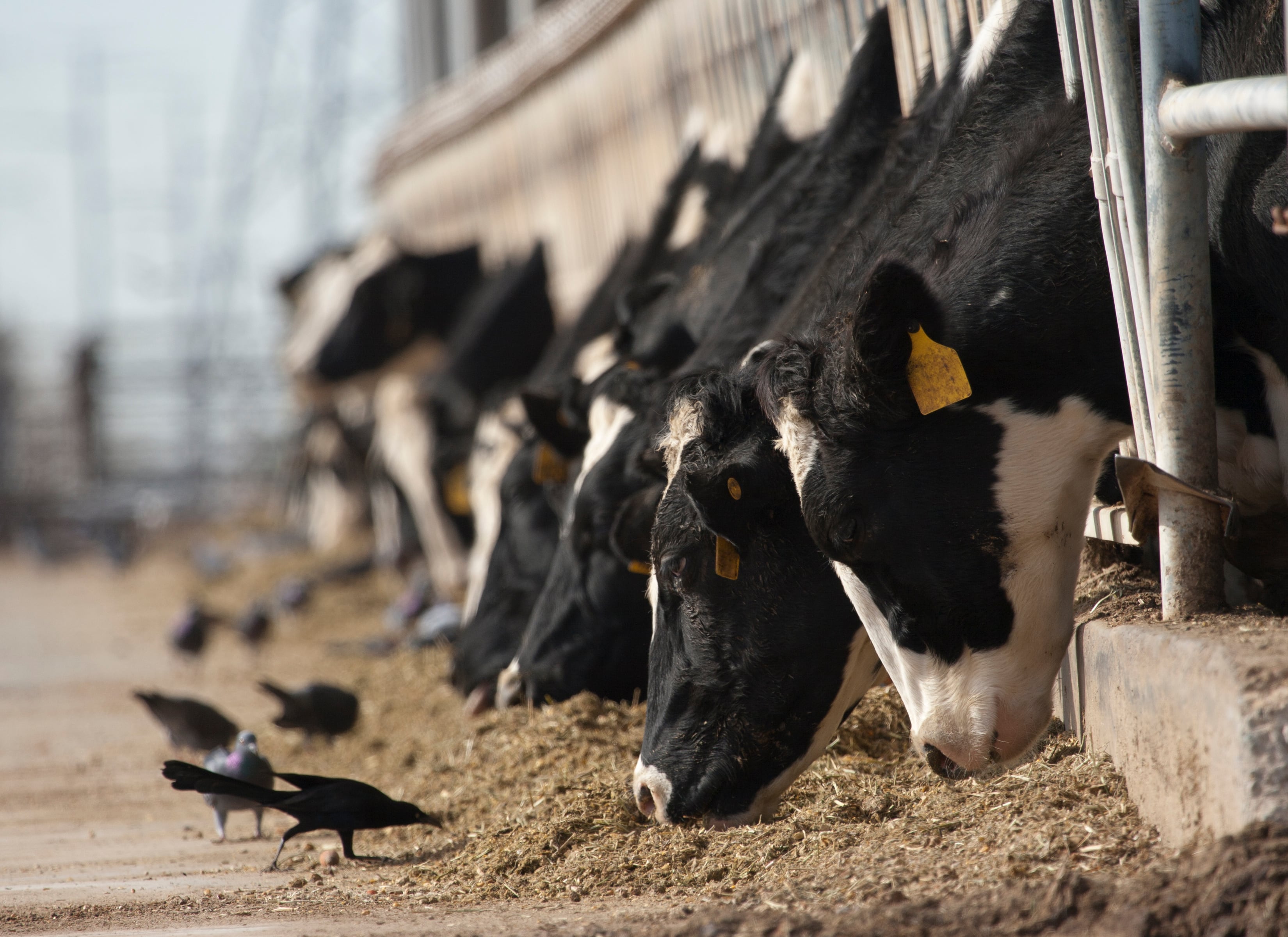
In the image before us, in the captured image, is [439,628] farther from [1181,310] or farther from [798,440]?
[1181,310]

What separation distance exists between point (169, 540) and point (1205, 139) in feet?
65.8

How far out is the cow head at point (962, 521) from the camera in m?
2.52

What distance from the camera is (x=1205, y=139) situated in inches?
96.1

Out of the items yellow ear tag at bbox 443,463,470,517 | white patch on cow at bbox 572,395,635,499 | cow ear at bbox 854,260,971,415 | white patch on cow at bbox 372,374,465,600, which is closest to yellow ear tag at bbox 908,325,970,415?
cow ear at bbox 854,260,971,415

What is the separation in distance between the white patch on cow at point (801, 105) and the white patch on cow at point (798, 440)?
2757 mm

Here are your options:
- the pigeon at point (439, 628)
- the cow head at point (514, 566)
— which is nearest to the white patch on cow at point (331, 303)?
the pigeon at point (439, 628)

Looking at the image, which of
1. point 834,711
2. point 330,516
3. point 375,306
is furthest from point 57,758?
point 330,516

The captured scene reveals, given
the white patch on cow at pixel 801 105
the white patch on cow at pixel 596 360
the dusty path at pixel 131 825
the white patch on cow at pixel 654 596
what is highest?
the white patch on cow at pixel 801 105

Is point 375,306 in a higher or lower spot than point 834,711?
A: higher

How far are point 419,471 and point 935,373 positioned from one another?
21.3 ft

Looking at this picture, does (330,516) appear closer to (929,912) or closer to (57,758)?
(57,758)

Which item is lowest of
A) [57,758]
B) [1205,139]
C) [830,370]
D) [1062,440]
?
[57,758]

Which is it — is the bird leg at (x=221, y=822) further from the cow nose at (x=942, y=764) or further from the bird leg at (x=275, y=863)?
the cow nose at (x=942, y=764)

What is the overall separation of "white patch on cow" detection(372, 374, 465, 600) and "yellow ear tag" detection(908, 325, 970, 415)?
5530 mm
